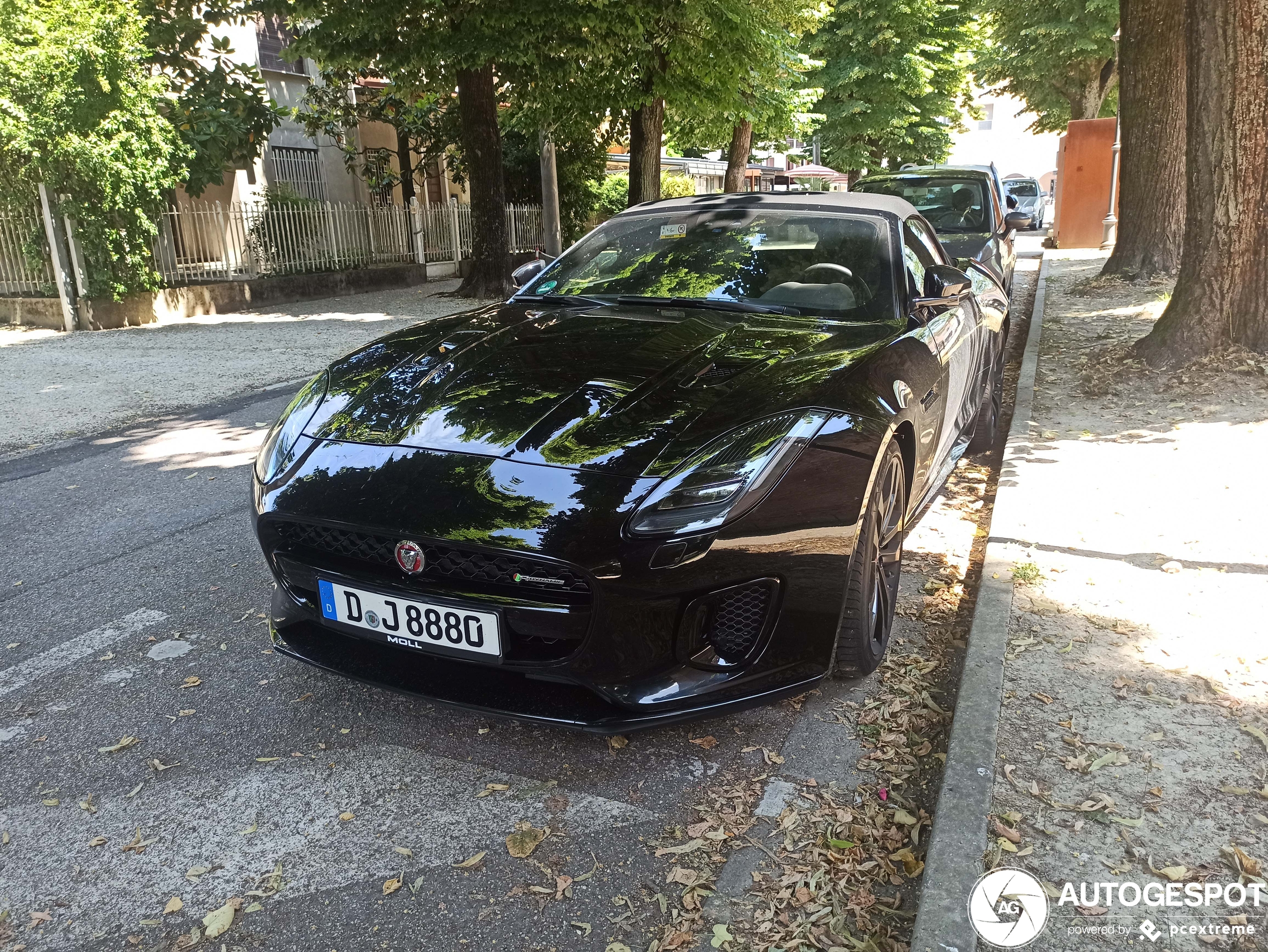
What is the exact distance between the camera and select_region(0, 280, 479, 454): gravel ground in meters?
7.60

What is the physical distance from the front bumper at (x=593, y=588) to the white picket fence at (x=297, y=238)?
1229 cm

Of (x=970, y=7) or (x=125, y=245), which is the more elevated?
(x=970, y=7)

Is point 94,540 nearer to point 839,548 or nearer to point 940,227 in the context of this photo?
point 839,548

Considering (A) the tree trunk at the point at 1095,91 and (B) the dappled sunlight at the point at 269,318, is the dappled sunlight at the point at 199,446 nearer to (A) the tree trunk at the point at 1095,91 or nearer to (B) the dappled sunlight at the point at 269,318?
(B) the dappled sunlight at the point at 269,318

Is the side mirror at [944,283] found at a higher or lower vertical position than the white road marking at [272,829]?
higher

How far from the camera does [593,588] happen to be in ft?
7.83

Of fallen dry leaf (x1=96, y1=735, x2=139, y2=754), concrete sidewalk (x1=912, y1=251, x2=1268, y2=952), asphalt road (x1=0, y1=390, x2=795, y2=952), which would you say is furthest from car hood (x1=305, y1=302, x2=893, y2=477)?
concrete sidewalk (x1=912, y1=251, x2=1268, y2=952)

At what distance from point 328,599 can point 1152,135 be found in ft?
38.5

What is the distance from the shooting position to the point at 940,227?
9.38m

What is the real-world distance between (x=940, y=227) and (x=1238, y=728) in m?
7.38

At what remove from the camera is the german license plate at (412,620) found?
97.5 inches

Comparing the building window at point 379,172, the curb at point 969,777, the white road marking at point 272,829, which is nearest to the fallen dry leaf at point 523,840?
the white road marking at point 272,829

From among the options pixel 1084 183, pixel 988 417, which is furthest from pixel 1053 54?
pixel 988 417

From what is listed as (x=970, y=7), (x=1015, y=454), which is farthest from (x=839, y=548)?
(x=970, y=7)
